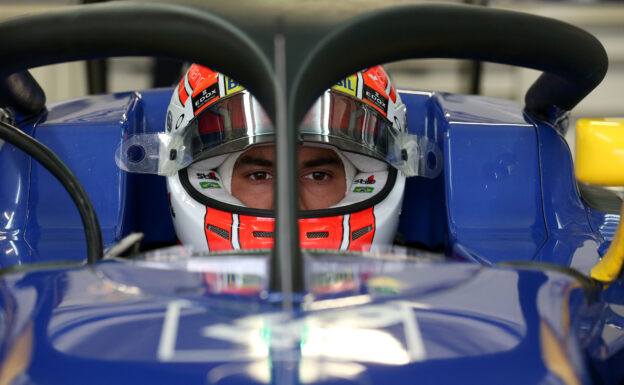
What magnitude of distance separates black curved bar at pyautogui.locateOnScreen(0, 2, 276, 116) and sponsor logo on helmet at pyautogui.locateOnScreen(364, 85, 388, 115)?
62cm

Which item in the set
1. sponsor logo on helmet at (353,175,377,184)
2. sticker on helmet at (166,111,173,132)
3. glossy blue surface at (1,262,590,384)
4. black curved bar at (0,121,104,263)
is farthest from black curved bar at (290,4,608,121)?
sticker on helmet at (166,111,173,132)

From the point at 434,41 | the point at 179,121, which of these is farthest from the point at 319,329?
the point at 179,121

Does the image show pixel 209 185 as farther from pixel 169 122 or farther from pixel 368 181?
pixel 368 181

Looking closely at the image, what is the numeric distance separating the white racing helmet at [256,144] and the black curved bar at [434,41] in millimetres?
500

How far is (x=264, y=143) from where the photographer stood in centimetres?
121

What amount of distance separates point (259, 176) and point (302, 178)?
0.08 meters

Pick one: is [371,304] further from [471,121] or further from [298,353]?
[471,121]

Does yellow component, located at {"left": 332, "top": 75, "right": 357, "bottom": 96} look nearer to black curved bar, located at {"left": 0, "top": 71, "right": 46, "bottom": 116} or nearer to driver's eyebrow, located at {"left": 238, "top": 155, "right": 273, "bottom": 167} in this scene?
driver's eyebrow, located at {"left": 238, "top": 155, "right": 273, "bottom": 167}

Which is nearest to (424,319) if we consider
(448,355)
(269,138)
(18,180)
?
(448,355)

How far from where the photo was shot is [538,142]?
1253 mm

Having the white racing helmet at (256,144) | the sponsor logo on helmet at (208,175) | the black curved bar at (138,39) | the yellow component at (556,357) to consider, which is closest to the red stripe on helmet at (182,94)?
the white racing helmet at (256,144)

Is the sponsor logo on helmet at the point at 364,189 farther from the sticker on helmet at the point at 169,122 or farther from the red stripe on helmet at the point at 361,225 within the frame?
the sticker on helmet at the point at 169,122

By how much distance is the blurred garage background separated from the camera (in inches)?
194

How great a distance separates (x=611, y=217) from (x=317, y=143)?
0.53 meters
